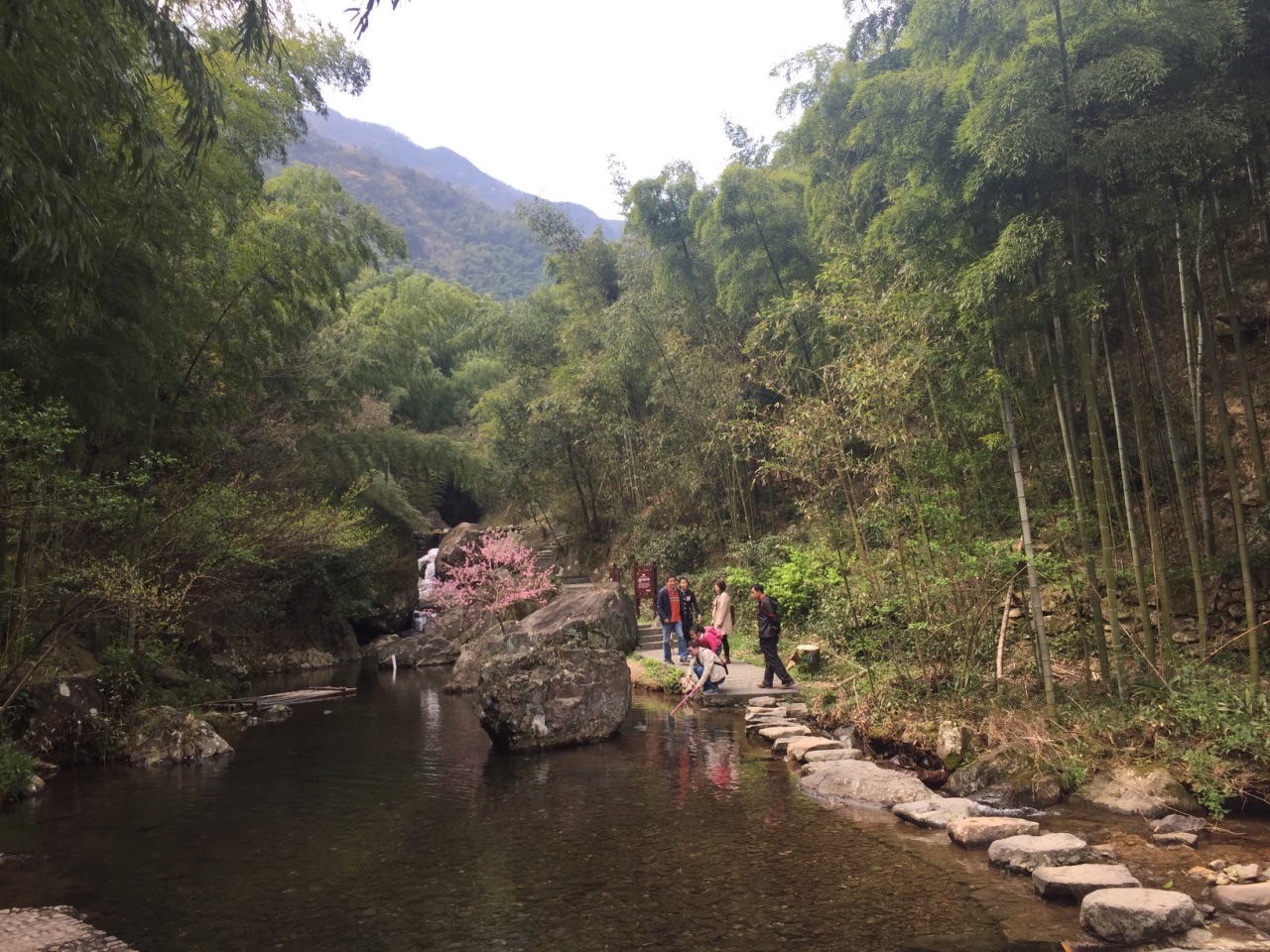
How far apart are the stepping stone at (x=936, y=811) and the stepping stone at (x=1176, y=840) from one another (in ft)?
3.35

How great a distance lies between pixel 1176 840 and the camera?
470 cm

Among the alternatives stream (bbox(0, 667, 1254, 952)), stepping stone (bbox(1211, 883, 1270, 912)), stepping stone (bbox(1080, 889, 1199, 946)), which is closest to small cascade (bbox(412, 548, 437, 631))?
stream (bbox(0, 667, 1254, 952))

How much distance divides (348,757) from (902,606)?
571 centimetres

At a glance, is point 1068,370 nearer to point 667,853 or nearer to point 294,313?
point 667,853

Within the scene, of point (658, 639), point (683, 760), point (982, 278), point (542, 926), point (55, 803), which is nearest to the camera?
point (542, 926)

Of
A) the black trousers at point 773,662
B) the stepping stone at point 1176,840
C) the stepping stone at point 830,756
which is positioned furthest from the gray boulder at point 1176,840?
the black trousers at point 773,662

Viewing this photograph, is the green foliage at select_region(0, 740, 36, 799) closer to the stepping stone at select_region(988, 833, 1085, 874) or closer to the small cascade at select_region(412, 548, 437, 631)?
the stepping stone at select_region(988, 833, 1085, 874)

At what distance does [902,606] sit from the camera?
7.41 m

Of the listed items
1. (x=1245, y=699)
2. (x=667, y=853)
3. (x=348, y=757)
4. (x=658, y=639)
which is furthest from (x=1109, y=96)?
(x=658, y=639)

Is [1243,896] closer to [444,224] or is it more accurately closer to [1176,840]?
[1176,840]

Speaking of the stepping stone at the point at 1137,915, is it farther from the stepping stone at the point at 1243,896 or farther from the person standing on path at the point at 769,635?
the person standing on path at the point at 769,635

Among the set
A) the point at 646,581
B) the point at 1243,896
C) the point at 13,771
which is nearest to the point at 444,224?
the point at 646,581

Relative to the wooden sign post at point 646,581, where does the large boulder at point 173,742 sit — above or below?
below

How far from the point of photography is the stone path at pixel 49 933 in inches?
150
